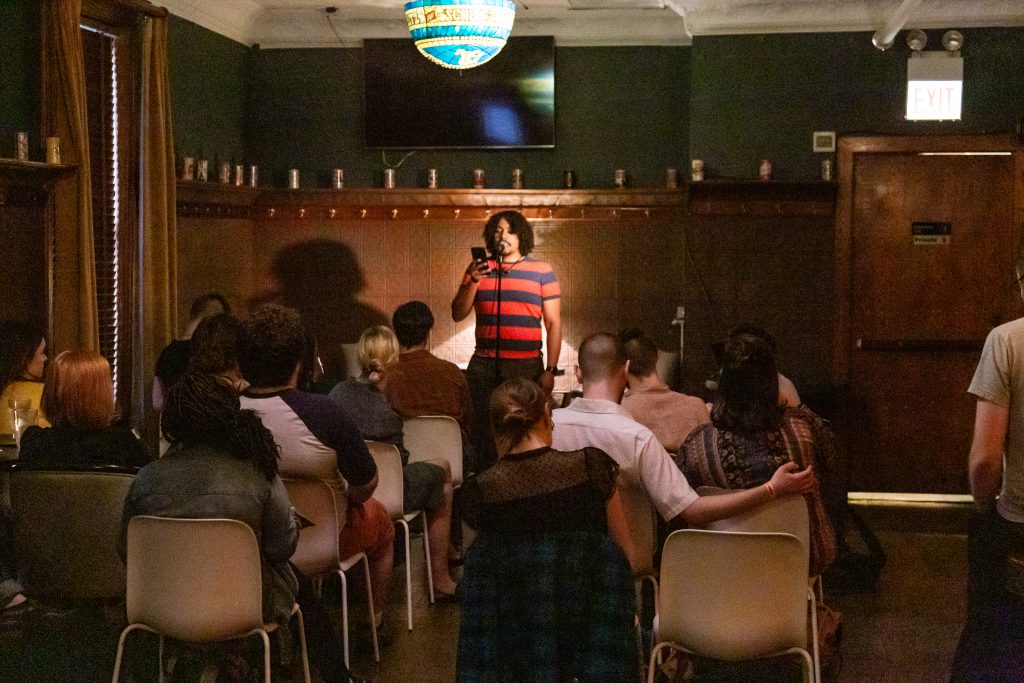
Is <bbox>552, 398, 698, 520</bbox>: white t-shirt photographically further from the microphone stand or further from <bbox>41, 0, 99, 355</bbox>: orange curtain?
<bbox>41, 0, 99, 355</bbox>: orange curtain

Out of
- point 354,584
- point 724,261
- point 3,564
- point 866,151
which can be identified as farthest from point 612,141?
point 3,564

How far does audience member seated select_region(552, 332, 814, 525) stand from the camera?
3.28 m

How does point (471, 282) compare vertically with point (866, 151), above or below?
below

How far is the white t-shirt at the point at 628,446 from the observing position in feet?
10.9

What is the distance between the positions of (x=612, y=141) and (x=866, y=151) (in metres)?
1.63

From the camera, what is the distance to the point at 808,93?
23.4 feet

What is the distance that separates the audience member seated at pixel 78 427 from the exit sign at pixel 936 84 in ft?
16.9

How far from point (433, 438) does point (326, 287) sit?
120 inches

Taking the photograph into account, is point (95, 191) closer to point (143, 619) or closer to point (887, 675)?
point (143, 619)

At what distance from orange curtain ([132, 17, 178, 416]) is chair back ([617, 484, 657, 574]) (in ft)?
11.4

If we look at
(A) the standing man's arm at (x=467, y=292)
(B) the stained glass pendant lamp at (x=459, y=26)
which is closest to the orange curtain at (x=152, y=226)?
(A) the standing man's arm at (x=467, y=292)

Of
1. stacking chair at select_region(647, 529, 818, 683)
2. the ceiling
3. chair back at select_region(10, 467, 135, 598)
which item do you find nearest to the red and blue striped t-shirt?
the ceiling

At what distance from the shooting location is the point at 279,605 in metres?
3.28

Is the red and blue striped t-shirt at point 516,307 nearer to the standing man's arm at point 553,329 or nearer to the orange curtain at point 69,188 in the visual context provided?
the standing man's arm at point 553,329
